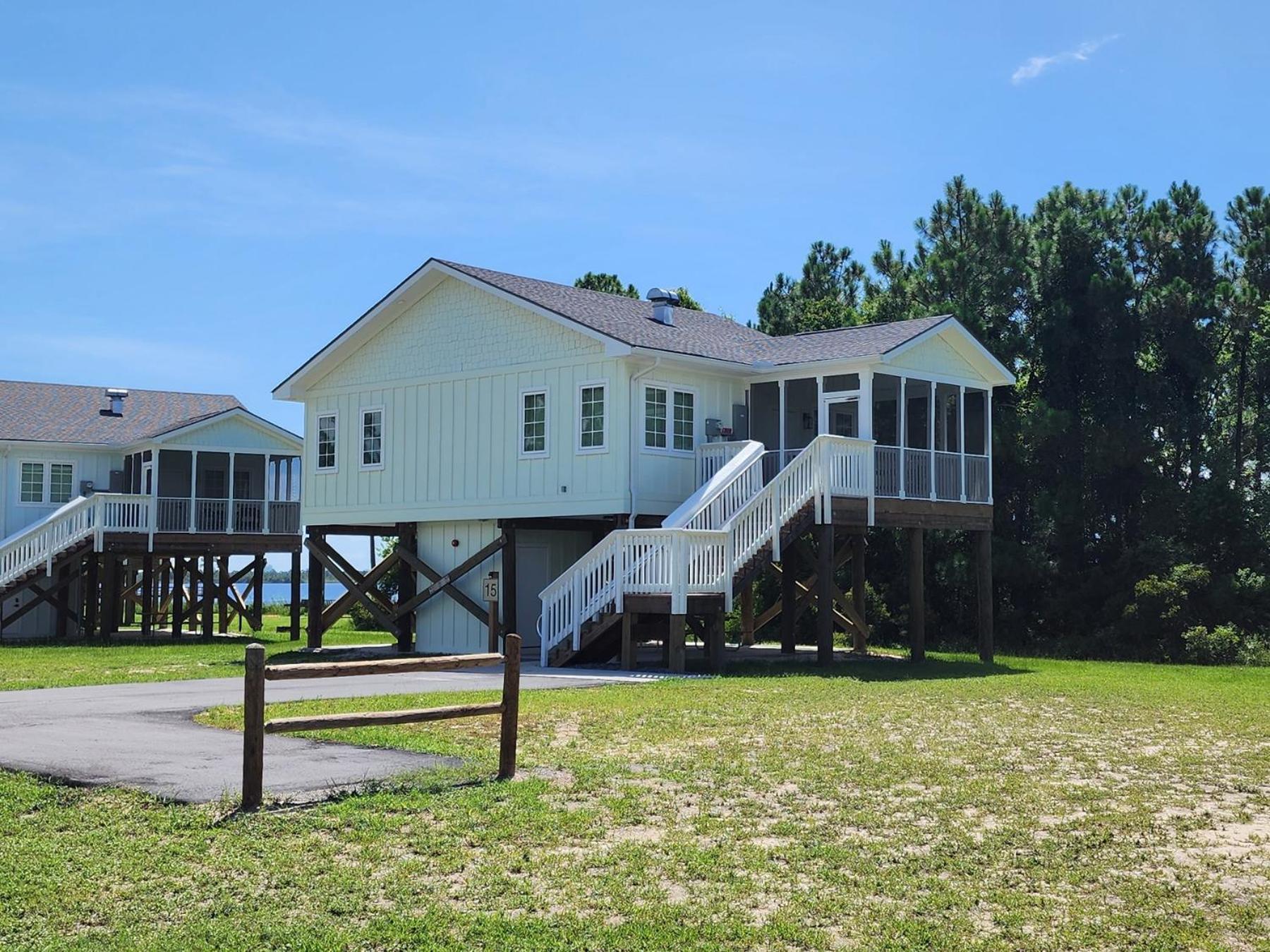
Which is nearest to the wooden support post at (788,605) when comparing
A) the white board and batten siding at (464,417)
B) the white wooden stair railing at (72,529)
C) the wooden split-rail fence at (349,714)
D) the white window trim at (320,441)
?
the white board and batten siding at (464,417)

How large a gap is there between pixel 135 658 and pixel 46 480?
13.0m

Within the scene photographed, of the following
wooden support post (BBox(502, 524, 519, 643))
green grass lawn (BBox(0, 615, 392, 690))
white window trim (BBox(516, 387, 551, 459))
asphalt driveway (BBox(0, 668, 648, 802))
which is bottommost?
green grass lawn (BBox(0, 615, 392, 690))

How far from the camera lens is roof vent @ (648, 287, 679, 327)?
1112 inches

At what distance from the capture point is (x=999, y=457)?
120 feet

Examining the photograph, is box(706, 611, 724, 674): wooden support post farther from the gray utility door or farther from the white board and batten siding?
the gray utility door

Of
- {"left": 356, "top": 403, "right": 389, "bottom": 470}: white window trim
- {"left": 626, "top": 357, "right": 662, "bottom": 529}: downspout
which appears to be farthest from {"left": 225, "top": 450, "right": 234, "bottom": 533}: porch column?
{"left": 626, "top": 357, "right": 662, "bottom": 529}: downspout

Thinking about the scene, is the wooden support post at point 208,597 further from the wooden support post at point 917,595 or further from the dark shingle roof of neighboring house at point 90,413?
the wooden support post at point 917,595

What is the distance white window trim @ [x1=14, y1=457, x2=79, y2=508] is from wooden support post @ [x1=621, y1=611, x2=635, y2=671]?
2297 centimetres

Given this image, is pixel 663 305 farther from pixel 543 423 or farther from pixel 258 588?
pixel 258 588

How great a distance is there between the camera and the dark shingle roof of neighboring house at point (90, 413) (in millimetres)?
38656

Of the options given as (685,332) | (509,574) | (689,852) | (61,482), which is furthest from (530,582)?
(689,852)

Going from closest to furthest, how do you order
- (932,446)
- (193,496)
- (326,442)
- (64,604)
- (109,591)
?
1. (932,446)
2. (326,442)
3. (109,591)
4. (193,496)
5. (64,604)

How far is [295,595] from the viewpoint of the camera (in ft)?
126

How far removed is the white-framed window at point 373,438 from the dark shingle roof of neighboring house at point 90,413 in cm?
973
